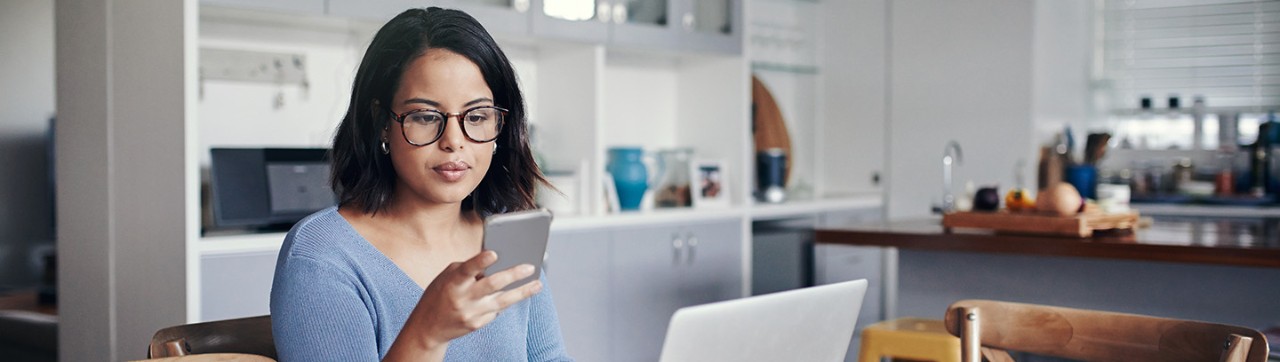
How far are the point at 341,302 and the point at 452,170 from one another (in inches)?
7.9

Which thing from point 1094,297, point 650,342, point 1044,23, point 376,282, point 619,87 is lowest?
point 650,342

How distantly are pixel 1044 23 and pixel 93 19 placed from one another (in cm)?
397

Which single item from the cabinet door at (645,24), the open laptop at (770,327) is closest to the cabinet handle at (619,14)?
the cabinet door at (645,24)

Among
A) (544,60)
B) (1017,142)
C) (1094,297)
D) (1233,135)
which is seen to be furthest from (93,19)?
(1233,135)

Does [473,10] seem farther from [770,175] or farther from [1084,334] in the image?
[1084,334]

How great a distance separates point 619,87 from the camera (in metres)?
4.56

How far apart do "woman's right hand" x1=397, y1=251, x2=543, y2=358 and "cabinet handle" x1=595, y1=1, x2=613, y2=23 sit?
9.57 feet

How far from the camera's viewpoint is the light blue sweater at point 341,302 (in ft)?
4.05

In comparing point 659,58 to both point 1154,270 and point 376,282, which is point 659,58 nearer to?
point 1154,270

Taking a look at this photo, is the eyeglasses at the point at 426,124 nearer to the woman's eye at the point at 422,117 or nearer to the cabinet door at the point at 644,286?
the woman's eye at the point at 422,117

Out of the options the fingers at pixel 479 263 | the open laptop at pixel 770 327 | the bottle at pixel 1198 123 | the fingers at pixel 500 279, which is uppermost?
the bottle at pixel 1198 123

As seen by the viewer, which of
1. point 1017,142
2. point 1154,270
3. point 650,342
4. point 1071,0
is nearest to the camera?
point 1154,270

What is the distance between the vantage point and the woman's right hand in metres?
1.03

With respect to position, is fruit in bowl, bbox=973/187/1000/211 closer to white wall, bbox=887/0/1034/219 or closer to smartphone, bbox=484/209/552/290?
white wall, bbox=887/0/1034/219
